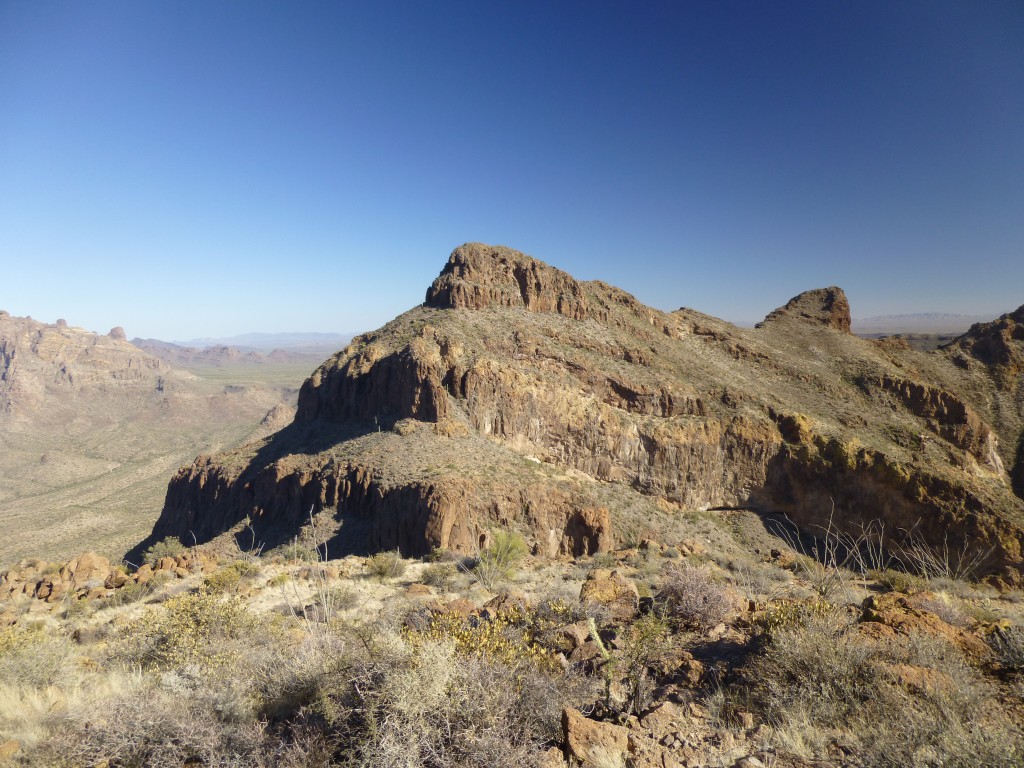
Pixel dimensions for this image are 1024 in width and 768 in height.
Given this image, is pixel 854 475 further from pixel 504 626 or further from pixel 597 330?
pixel 504 626

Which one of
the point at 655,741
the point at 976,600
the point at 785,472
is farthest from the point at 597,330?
the point at 655,741

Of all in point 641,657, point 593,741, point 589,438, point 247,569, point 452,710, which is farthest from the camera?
point 589,438

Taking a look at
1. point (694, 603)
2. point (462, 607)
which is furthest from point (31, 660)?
point (694, 603)

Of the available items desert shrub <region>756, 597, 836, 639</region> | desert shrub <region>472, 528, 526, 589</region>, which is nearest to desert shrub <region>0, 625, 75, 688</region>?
desert shrub <region>472, 528, 526, 589</region>

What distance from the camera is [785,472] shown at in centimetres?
3497

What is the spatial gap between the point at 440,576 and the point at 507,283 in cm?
3327

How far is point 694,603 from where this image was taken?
25.4 feet

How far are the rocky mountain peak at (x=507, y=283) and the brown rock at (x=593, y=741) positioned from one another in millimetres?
37159

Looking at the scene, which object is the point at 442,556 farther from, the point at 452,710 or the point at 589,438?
the point at 589,438

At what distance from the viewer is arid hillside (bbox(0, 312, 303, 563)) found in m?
57.2

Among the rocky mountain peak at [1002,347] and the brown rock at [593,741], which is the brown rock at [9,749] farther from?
the rocky mountain peak at [1002,347]

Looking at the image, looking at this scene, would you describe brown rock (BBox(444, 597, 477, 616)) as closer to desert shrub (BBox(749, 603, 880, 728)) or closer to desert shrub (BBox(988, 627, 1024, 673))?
desert shrub (BBox(749, 603, 880, 728))

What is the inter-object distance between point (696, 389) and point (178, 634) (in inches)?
1493

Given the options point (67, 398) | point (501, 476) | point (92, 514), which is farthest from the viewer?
point (67, 398)
